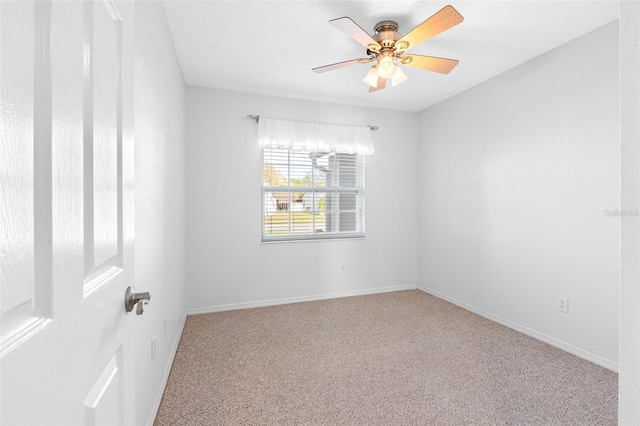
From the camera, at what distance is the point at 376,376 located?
7.00ft

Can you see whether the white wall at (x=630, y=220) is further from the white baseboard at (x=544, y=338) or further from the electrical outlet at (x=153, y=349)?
the white baseboard at (x=544, y=338)

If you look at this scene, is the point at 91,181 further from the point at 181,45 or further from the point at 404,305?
the point at 404,305

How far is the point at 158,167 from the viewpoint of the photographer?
1.90 meters

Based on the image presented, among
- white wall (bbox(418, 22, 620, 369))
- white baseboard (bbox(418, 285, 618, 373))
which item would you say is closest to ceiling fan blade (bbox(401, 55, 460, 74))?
white wall (bbox(418, 22, 620, 369))

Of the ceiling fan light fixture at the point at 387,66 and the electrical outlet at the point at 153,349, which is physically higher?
the ceiling fan light fixture at the point at 387,66

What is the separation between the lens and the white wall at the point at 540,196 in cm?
228

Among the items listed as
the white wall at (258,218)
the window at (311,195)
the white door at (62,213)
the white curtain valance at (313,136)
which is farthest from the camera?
the window at (311,195)

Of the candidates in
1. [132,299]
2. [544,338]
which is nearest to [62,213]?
[132,299]

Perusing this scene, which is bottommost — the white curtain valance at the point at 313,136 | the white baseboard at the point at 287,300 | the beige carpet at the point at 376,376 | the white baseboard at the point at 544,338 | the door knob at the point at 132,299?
the beige carpet at the point at 376,376

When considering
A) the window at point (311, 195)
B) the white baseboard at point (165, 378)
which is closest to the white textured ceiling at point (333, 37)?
the window at point (311, 195)

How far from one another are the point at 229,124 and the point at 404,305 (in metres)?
2.89

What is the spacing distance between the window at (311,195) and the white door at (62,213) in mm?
2962

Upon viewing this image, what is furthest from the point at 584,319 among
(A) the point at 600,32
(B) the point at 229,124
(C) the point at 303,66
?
(B) the point at 229,124

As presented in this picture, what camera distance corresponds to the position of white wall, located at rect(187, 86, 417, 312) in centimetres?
339
